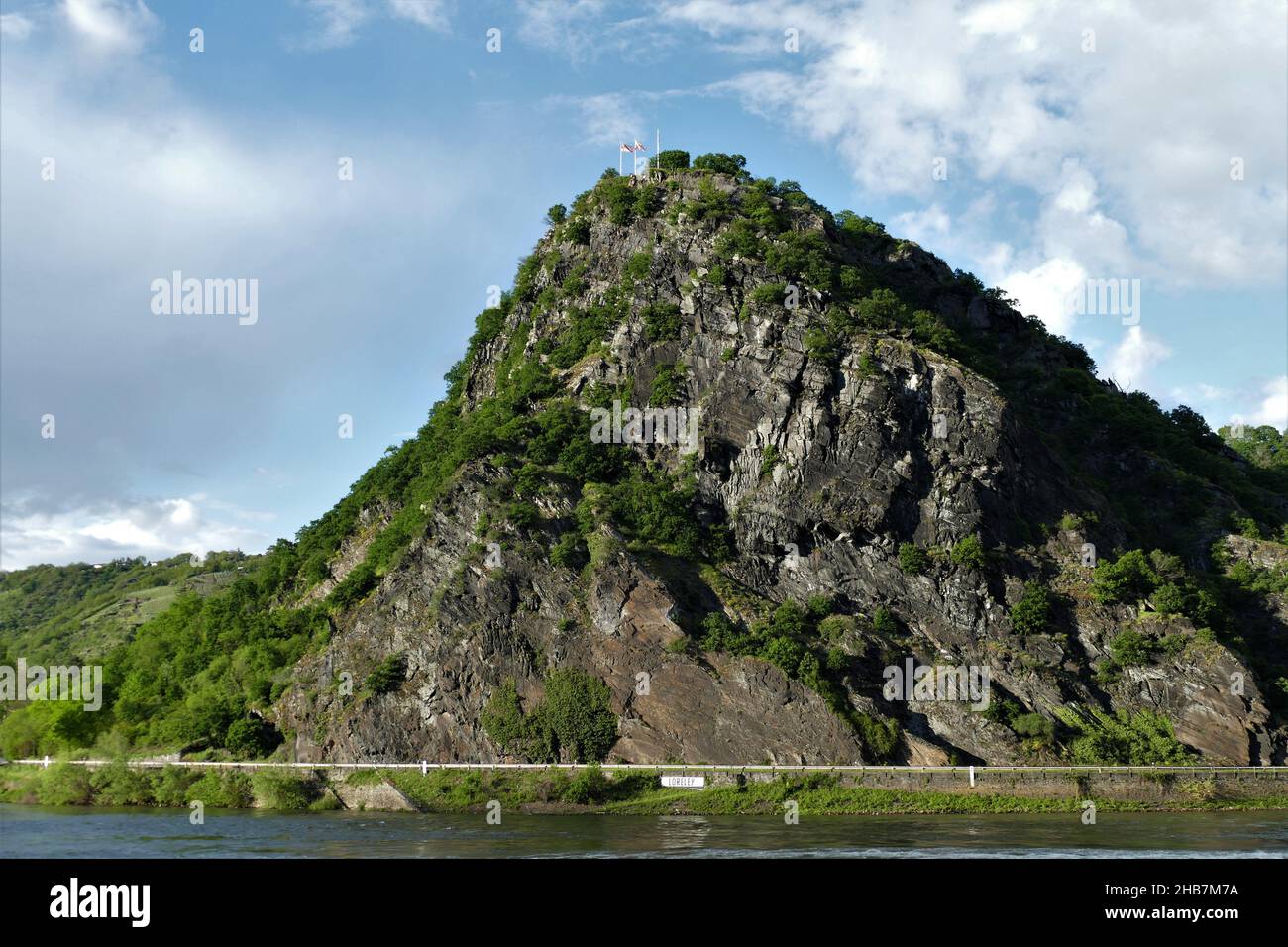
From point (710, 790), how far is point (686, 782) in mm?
2084

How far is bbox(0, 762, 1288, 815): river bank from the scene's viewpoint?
77750 mm

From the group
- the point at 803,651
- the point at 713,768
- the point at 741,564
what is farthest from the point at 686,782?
the point at 741,564

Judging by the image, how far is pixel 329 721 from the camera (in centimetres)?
8750

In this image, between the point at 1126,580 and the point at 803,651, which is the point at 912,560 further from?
the point at 1126,580

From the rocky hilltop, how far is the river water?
10919 mm

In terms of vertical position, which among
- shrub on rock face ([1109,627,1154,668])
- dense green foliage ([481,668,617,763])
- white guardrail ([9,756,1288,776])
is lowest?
white guardrail ([9,756,1288,776])

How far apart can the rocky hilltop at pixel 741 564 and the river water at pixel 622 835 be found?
10919mm

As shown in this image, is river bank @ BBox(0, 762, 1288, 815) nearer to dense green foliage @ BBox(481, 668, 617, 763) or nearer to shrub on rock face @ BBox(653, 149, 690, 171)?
dense green foliage @ BBox(481, 668, 617, 763)

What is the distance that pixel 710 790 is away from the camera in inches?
3115

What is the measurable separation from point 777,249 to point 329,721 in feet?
220

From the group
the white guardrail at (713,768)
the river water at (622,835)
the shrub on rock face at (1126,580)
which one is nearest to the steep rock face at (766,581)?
→ the white guardrail at (713,768)

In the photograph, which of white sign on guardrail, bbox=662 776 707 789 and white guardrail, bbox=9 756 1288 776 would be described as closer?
white guardrail, bbox=9 756 1288 776
